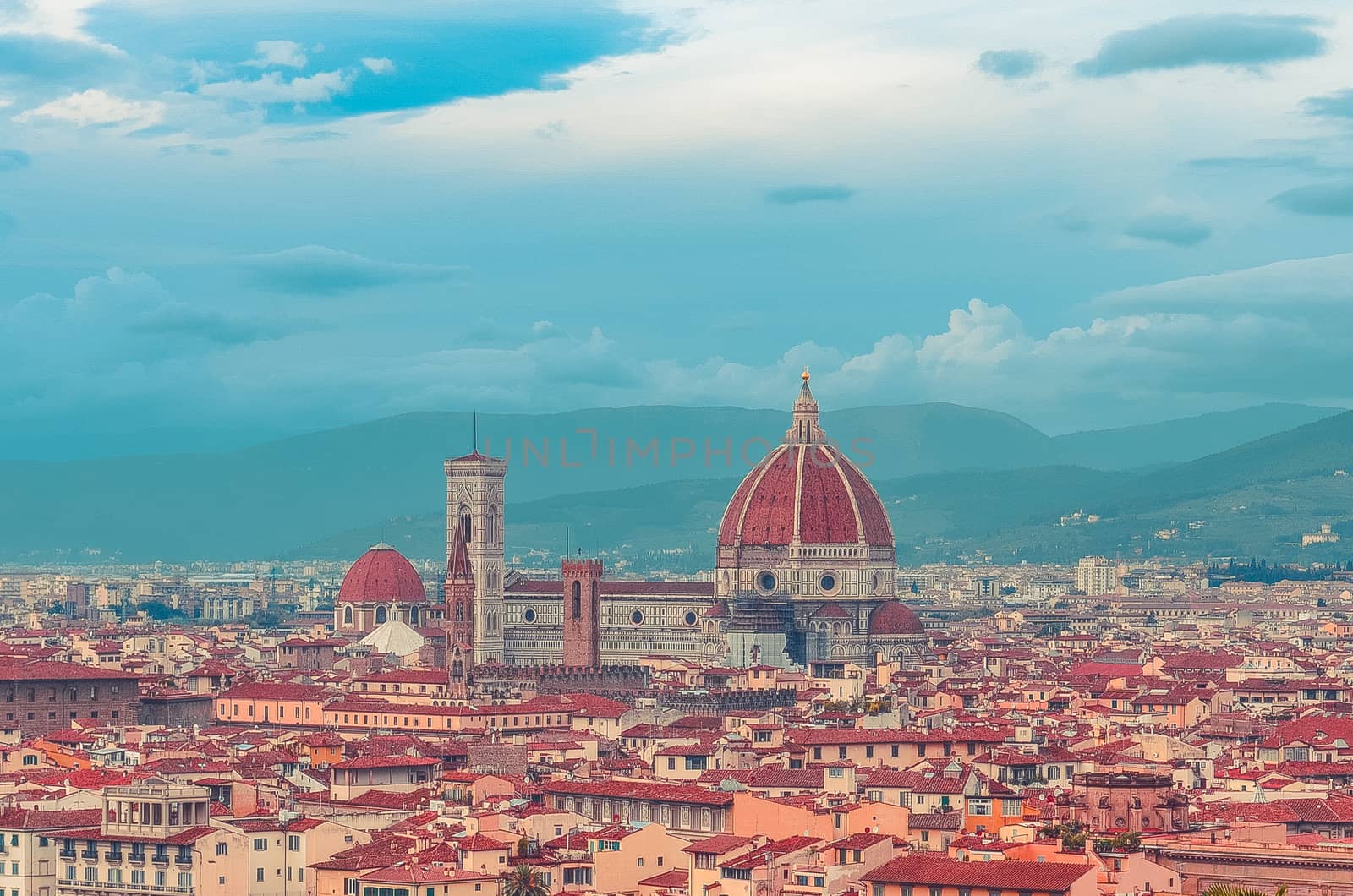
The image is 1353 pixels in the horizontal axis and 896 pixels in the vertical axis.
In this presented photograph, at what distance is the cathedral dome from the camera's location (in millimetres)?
164000

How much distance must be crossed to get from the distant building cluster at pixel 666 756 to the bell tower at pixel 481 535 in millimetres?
222

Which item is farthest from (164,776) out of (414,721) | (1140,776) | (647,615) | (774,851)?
(647,615)

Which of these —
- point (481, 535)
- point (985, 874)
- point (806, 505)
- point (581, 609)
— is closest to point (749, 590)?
point (806, 505)

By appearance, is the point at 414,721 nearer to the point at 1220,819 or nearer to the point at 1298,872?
the point at 1220,819

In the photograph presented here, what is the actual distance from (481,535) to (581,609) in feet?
36.1

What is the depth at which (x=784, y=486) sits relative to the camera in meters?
166

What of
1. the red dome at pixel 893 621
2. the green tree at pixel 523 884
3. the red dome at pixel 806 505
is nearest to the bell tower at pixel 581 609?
the red dome at pixel 893 621

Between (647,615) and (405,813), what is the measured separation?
95584 millimetres

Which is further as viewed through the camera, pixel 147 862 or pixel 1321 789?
pixel 1321 789

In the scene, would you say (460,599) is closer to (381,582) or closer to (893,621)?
(893,621)

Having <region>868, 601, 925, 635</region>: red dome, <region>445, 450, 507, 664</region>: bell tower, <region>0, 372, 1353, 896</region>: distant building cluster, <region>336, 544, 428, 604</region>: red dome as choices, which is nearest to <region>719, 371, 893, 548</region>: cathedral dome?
<region>0, 372, 1353, 896</region>: distant building cluster

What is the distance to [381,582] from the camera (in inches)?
7092

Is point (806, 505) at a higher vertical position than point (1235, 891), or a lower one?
higher

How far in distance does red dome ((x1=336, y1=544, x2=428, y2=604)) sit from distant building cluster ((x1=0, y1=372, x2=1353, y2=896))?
17.4 meters
